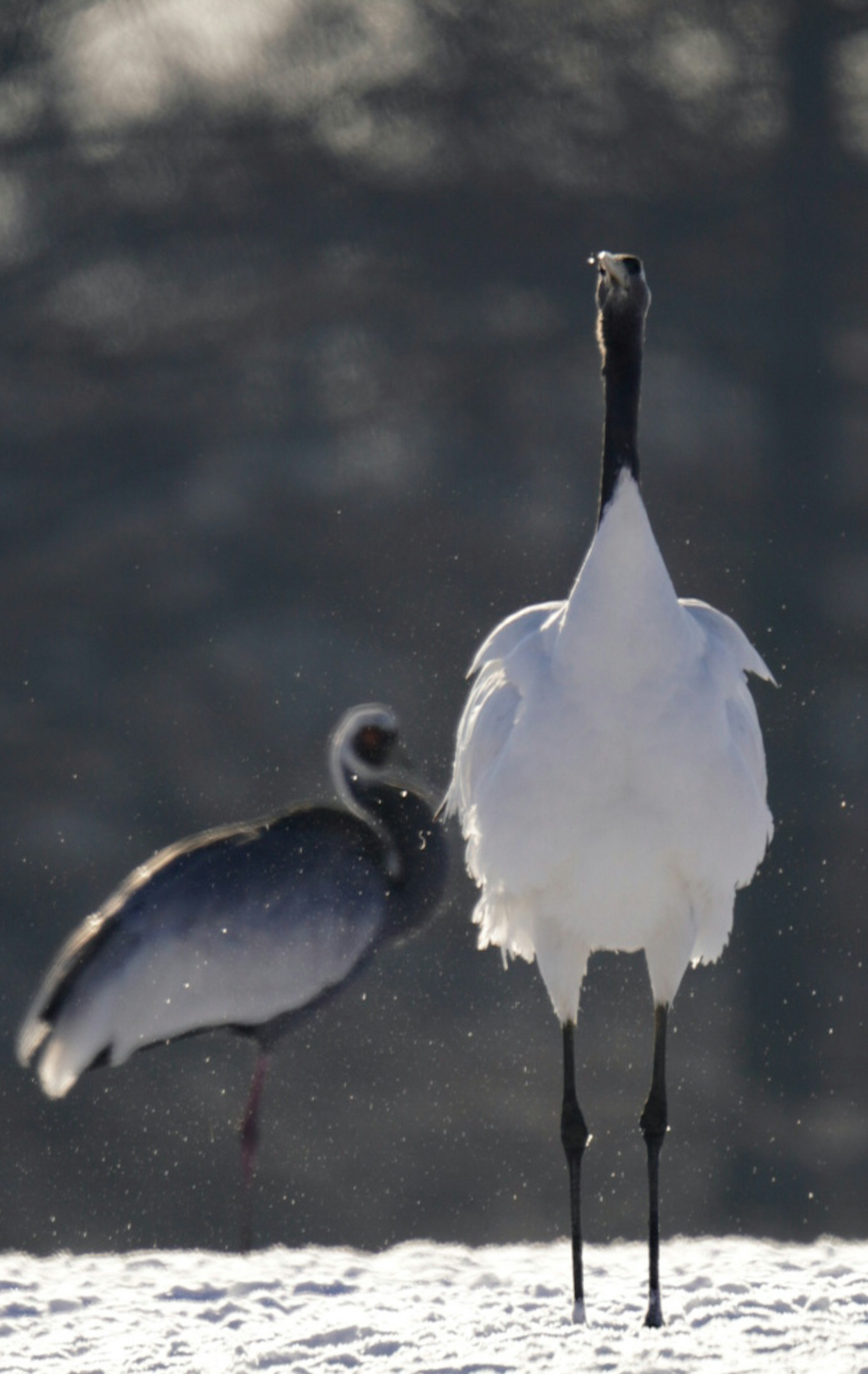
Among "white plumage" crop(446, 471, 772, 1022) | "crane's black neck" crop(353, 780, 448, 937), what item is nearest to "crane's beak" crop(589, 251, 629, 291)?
"white plumage" crop(446, 471, 772, 1022)

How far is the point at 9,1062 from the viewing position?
24.7 ft

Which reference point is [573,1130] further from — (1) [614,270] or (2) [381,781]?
(2) [381,781]

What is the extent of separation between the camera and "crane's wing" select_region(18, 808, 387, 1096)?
3922 mm

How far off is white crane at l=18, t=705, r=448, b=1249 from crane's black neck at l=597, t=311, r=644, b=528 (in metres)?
1.71

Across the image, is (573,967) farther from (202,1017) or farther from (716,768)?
(202,1017)

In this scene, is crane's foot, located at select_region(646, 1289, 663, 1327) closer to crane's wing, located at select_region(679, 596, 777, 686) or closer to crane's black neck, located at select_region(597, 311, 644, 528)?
crane's wing, located at select_region(679, 596, 777, 686)

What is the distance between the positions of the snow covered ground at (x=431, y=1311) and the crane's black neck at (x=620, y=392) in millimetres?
1073

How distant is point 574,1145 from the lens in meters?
2.91

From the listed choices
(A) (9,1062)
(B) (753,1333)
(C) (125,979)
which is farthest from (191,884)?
(A) (9,1062)

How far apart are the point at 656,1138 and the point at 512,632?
2.53ft

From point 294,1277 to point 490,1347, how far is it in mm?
548

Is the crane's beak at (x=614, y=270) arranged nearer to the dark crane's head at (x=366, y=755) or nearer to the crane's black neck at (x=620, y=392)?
the crane's black neck at (x=620, y=392)

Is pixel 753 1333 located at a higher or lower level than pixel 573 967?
lower

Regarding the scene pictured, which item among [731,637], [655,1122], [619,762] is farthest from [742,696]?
[655,1122]
